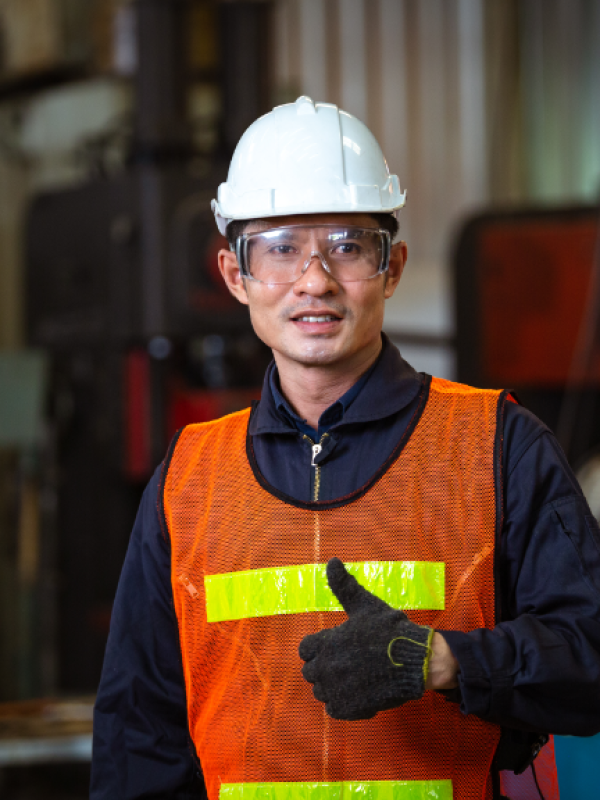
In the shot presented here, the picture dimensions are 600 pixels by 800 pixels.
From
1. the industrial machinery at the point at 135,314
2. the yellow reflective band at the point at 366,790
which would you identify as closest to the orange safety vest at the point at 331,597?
the yellow reflective band at the point at 366,790

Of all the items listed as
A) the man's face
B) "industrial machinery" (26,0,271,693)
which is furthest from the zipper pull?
"industrial machinery" (26,0,271,693)

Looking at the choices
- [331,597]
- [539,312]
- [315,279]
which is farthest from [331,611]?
[539,312]

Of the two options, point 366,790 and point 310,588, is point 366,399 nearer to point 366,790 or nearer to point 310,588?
point 310,588

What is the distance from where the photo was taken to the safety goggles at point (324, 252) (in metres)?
1.32

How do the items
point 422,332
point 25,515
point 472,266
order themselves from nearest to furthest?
point 472,266 < point 25,515 < point 422,332

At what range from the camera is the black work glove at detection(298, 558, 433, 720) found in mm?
1060

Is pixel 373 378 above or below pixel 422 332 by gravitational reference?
above

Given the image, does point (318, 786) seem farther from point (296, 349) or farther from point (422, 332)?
point (422, 332)

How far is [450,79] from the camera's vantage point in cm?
592

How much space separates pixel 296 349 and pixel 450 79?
16.4 ft

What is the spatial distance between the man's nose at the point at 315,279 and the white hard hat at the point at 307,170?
69 millimetres

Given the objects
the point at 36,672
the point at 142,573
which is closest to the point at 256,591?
the point at 142,573

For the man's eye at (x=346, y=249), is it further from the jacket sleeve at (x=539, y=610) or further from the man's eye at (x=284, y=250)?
the jacket sleeve at (x=539, y=610)

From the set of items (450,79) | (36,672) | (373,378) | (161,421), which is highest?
(450,79)
